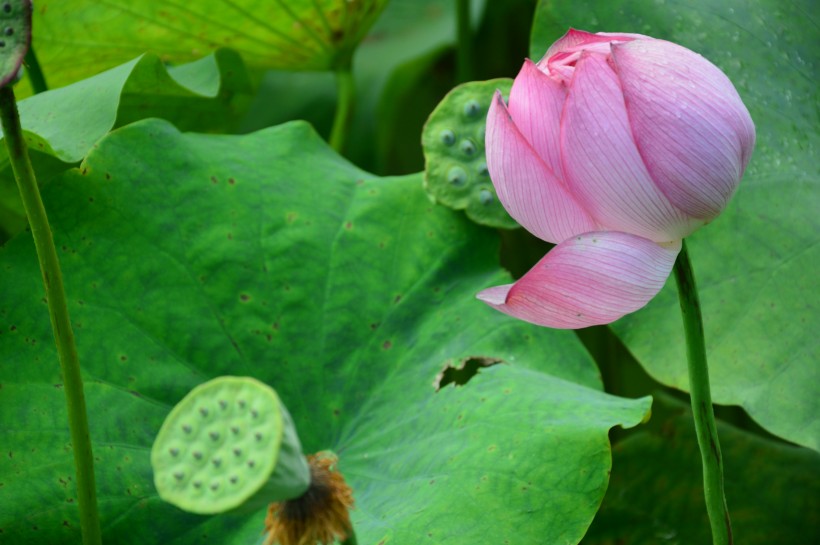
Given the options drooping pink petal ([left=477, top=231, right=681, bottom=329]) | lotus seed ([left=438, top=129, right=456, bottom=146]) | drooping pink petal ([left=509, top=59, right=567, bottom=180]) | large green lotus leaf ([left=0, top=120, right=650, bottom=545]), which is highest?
drooping pink petal ([left=509, top=59, right=567, bottom=180])

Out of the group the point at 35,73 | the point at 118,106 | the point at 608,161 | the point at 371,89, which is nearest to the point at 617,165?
the point at 608,161

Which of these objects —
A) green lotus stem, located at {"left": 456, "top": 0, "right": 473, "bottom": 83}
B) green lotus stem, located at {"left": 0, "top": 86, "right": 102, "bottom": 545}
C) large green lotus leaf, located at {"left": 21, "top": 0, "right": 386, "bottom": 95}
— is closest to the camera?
green lotus stem, located at {"left": 0, "top": 86, "right": 102, "bottom": 545}

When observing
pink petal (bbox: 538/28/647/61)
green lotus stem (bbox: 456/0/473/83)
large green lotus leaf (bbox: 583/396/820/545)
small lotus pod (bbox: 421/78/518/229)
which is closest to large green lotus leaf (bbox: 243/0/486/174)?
green lotus stem (bbox: 456/0/473/83)

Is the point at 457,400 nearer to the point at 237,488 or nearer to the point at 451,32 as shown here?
the point at 237,488

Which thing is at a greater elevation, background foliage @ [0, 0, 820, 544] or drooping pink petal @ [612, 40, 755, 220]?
drooping pink petal @ [612, 40, 755, 220]

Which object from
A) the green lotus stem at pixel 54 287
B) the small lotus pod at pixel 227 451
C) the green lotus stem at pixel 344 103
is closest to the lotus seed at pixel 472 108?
the green lotus stem at pixel 344 103

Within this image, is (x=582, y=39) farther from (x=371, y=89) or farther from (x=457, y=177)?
(x=371, y=89)

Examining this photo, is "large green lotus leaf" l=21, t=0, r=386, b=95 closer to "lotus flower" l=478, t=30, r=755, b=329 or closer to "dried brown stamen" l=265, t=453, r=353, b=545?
"lotus flower" l=478, t=30, r=755, b=329

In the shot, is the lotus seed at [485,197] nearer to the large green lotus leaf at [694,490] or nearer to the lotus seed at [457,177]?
the lotus seed at [457,177]
